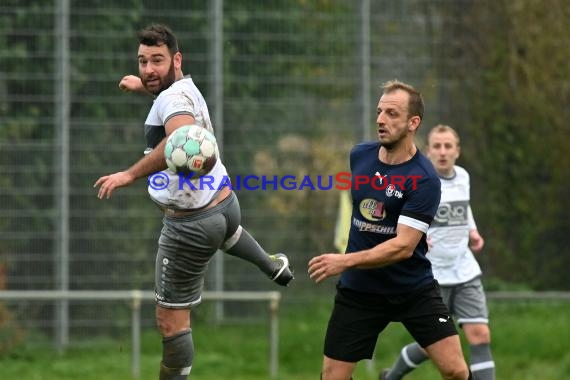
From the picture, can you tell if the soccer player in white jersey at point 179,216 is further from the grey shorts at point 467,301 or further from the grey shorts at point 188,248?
the grey shorts at point 467,301

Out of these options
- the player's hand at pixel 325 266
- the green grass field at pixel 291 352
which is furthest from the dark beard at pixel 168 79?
the green grass field at pixel 291 352

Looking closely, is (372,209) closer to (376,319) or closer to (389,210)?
(389,210)

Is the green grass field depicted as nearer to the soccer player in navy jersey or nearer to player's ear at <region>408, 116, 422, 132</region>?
the soccer player in navy jersey

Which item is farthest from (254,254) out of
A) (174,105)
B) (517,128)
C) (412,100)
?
(517,128)

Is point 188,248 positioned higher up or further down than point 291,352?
higher up

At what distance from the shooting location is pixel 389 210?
7723 mm

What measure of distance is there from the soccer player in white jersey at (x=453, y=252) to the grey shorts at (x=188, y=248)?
216 centimetres

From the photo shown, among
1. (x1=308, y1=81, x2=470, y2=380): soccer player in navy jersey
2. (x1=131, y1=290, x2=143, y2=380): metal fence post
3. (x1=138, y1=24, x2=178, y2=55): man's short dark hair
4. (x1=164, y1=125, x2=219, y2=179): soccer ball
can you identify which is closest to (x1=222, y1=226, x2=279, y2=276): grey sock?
(x1=308, y1=81, x2=470, y2=380): soccer player in navy jersey

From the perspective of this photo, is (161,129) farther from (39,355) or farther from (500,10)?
(500,10)

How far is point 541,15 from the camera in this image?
13.2 m

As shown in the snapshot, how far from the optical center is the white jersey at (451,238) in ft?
32.3

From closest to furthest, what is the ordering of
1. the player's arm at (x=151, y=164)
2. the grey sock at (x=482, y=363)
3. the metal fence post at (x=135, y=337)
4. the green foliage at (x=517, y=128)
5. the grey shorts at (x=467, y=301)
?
the player's arm at (x=151, y=164) < the grey sock at (x=482, y=363) < the grey shorts at (x=467, y=301) < the metal fence post at (x=135, y=337) < the green foliage at (x=517, y=128)

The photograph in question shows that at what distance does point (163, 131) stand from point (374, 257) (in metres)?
1.49

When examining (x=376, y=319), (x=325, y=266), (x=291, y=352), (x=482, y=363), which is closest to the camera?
(x=325, y=266)
